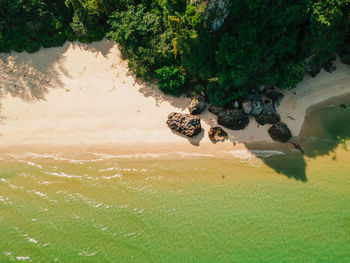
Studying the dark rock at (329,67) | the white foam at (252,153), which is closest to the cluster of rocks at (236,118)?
the white foam at (252,153)

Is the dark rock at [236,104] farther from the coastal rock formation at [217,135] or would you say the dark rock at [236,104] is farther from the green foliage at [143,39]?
the green foliage at [143,39]

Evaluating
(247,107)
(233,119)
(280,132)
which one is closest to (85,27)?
(233,119)

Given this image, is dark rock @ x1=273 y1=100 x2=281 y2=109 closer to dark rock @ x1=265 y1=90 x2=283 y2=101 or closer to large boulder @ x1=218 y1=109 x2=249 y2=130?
dark rock @ x1=265 y1=90 x2=283 y2=101

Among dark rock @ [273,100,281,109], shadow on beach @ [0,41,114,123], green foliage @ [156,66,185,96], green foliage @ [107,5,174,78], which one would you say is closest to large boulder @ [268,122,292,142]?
dark rock @ [273,100,281,109]

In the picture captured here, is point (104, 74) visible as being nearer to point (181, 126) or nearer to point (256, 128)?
point (181, 126)

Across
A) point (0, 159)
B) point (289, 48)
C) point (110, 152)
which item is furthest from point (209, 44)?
point (0, 159)
